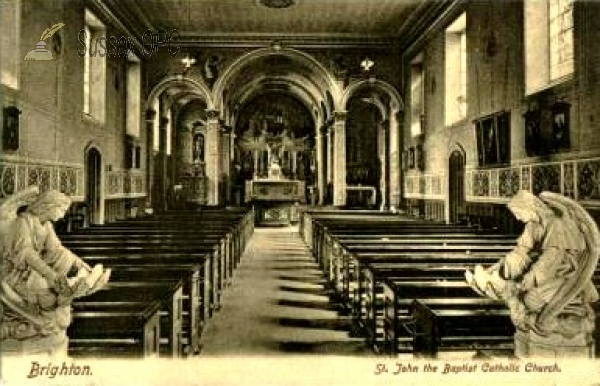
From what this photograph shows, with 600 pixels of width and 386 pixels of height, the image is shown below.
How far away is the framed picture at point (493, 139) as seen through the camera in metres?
9.76

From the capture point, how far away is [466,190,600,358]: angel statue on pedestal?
10.3 ft

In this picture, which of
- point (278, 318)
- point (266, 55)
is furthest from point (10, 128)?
point (266, 55)

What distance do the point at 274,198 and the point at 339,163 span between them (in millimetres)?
2599

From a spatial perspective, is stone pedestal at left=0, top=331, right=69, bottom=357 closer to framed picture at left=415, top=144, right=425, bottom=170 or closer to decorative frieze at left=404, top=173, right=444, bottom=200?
decorative frieze at left=404, top=173, right=444, bottom=200

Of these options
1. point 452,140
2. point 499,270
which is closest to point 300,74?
point 452,140

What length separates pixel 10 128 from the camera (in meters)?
7.73

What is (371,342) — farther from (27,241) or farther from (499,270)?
(27,241)

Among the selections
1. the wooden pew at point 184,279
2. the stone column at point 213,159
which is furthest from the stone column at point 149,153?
the wooden pew at point 184,279

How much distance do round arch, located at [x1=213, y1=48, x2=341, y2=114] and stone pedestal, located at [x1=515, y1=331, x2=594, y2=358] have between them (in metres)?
15.1

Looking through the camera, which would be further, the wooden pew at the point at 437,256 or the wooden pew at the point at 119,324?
the wooden pew at the point at 437,256

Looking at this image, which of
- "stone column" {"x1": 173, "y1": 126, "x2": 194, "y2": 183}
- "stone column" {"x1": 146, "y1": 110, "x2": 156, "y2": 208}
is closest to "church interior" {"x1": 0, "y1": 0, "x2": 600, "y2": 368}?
"stone column" {"x1": 146, "y1": 110, "x2": 156, "y2": 208}

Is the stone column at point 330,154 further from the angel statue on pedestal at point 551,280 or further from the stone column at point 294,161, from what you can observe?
the angel statue on pedestal at point 551,280

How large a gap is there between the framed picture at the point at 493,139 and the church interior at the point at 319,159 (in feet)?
0.17

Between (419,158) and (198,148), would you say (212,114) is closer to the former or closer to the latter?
(419,158)
